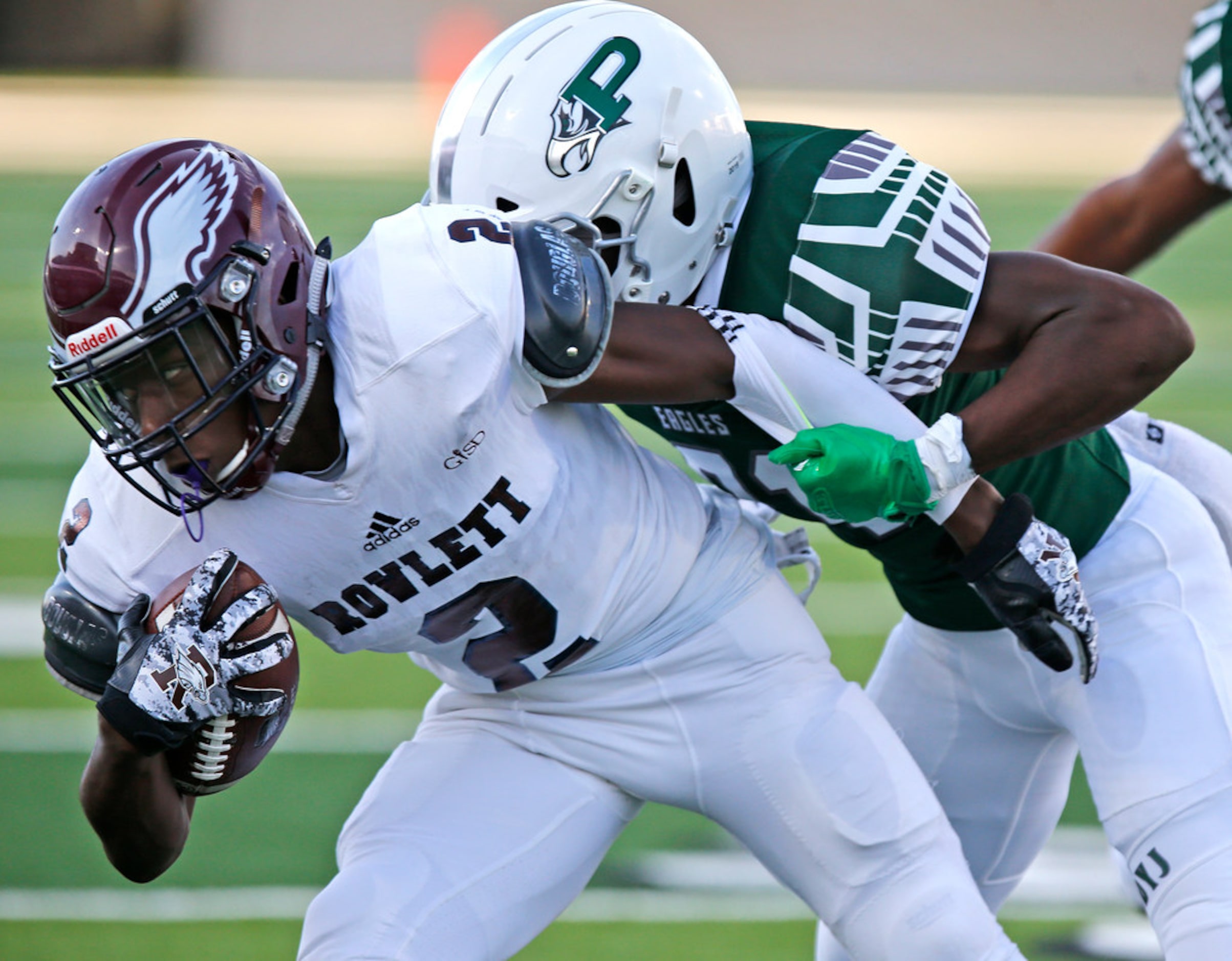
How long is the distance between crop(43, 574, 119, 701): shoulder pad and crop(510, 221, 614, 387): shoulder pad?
619 mm

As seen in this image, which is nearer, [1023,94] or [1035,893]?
[1035,893]

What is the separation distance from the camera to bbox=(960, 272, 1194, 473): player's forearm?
2.23 meters

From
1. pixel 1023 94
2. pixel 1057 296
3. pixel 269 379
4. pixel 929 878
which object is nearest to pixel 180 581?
pixel 269 379

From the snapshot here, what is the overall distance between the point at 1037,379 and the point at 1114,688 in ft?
1.74

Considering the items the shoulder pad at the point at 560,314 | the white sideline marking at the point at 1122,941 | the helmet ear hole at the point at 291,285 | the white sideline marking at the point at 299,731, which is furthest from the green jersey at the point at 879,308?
the white sideline marking at the point at 299,731

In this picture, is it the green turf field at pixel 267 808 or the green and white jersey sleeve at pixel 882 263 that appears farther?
the green turf field at pixel 267 808

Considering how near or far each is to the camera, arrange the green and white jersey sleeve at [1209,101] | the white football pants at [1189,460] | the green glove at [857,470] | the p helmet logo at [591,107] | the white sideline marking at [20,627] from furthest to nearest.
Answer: the white sideline marking at [20,627], the green and white jersey sleeve at [1209,101], the white football pants at [1189,460], the p helmet logo at [591,107], the green glove at [857,470]

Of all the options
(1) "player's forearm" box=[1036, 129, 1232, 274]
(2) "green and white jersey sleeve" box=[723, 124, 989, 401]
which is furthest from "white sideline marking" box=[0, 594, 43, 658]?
(2) "green and white jersey sleeve" box=[723, 124, 989, 401]

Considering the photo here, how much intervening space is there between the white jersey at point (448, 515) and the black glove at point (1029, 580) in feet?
1.17

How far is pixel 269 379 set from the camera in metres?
1.99

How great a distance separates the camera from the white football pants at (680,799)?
223cm

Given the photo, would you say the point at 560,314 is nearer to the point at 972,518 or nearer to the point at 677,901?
the point at 972,518

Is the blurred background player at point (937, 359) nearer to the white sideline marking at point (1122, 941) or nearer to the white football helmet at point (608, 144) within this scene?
the white football helmet at point (608, 144)

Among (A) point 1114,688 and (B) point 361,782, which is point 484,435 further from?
(B) point 361,782
